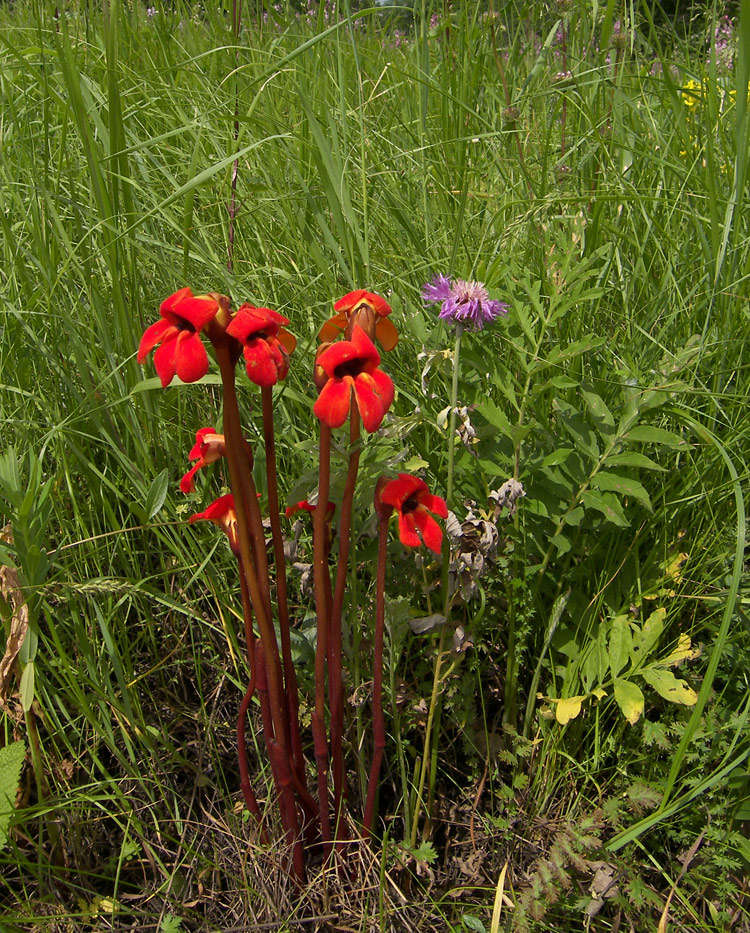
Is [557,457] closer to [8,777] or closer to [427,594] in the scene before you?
[427,594]

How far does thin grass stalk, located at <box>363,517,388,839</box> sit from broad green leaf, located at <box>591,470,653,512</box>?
41 centimetres

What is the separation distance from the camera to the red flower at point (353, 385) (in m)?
0.87

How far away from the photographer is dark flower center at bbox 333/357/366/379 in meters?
0.90

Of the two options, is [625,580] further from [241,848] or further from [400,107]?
[400,107]

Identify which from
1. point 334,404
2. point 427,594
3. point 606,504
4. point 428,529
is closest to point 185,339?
point 334,404

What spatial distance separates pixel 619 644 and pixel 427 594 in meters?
0.33

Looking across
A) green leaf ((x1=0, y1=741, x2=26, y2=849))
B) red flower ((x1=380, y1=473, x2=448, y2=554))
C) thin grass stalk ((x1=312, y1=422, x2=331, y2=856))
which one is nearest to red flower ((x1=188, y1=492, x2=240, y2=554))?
thin grass stalk ((x1=312, y1=422, x2=331, y2=856))

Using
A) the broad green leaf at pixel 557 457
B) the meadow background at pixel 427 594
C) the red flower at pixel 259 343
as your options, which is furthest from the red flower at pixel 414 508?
the broad green leaf at pixel 557 457

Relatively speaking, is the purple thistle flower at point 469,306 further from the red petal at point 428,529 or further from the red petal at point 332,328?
the red petal at point 428,529

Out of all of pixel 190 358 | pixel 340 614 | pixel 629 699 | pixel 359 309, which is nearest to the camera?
pixel 190 358

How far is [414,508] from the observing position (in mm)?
1013

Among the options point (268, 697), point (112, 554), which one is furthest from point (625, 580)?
point (112, 554)

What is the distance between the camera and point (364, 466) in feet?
3.84

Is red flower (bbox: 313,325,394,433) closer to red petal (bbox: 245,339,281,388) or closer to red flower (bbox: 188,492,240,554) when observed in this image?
red petal (bbox: 245,339,281,388)
